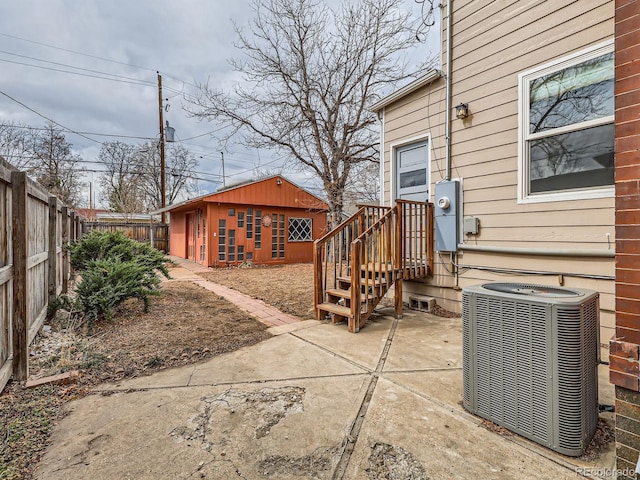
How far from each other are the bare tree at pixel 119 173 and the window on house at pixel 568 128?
66.5 feet

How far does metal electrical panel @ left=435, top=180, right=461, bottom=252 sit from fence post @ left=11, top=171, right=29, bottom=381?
14.2 ft

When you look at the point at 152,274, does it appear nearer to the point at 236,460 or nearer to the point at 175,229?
the point at 236,460

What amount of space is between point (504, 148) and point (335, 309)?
278cm

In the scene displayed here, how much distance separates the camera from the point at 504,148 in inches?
141

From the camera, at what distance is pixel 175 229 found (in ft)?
46.0

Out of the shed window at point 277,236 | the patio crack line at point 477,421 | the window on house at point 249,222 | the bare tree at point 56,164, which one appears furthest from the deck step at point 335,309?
the bare tree at point 56,164

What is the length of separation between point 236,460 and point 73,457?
2.76 ft

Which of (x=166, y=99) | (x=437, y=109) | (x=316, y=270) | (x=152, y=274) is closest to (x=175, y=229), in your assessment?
(x=166, y=99)

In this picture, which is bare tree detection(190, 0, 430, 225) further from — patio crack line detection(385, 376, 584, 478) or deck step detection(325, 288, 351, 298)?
patio crack line detection(385, 376, 584, 478)

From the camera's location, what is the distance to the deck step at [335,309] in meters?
3.71

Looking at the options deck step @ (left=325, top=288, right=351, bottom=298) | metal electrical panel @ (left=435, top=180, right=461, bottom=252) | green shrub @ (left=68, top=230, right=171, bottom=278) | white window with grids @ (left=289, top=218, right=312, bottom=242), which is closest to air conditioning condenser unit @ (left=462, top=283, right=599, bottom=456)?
deck step @ (left=325, top=288, right=351, bottom=298)

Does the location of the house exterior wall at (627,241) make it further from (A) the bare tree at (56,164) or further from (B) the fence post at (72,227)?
(A) the bare tree at (56,164)

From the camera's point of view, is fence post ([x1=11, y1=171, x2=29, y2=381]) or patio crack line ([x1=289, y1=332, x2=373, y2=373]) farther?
patio crack line ([x1=289, y1=332, x2=373, y2=373])

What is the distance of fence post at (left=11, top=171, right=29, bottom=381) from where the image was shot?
228cm
